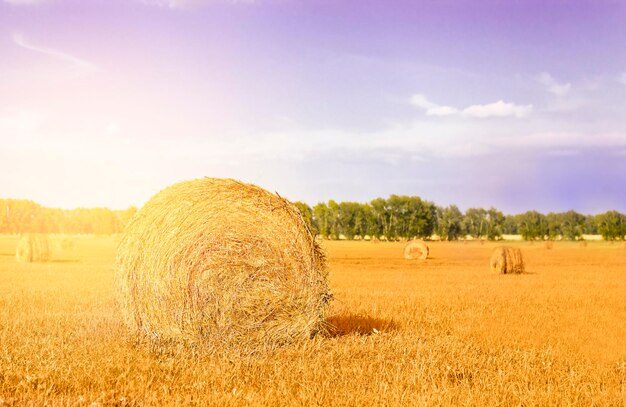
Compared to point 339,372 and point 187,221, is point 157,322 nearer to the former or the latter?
point 187,221

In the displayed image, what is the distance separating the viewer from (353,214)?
118500 mm

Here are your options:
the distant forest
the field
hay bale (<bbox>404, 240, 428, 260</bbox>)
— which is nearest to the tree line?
the distant forest

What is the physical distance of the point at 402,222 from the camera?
4722 inches

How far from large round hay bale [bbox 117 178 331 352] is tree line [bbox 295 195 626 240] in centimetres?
9945

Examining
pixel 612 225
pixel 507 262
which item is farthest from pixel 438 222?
pixel 507 262

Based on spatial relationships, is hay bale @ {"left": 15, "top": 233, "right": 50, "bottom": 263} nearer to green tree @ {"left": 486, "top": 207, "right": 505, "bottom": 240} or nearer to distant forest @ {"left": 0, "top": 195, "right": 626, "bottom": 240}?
distant forest @ {"left": 0, "top": 195, "right": 626, "bottom": 240}

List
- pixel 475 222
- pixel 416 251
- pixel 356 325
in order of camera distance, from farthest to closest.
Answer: pixel 475 222, pixel 416 251, pixel 356 325

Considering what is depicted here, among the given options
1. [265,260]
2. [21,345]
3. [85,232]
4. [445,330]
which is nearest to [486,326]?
[445,330]

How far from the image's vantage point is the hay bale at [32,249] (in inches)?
1271

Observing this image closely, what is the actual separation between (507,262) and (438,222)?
338 ft

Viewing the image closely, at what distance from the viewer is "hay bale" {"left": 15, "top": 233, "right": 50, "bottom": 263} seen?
3228cm

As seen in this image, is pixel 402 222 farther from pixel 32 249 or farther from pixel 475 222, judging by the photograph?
pixel 32 249

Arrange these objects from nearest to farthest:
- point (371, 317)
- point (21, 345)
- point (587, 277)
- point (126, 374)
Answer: point (126, 374) < point (21, 345) < point (371, 317) < point (587, 277)

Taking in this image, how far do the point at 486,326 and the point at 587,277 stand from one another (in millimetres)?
15898
